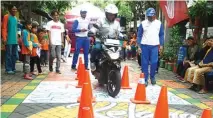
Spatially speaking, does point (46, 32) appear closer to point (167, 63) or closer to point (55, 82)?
point (55, 82)

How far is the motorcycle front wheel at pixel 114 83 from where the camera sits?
257 inches

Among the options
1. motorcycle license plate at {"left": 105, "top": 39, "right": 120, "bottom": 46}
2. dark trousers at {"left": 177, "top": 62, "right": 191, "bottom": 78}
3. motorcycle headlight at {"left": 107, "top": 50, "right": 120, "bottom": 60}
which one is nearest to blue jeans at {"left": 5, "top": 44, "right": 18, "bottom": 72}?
motorcycle license plate at {"left": 105, "top": 39, "right": 120, "bottom": 46}

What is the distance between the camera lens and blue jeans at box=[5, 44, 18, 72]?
9.00 m

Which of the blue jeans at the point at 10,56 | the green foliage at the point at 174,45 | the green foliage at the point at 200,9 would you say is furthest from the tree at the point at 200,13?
the blue jeans at the point at 10,56

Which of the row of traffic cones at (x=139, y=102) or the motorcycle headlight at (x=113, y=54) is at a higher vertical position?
the motorcycle headlight at (x=113, y=54)

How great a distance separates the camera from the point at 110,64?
6918 mm

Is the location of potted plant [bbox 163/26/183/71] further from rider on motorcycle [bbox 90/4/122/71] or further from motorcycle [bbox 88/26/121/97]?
motorcycle [bbox 88/26/121/97]

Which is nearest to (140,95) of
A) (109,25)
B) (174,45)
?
(109,25)

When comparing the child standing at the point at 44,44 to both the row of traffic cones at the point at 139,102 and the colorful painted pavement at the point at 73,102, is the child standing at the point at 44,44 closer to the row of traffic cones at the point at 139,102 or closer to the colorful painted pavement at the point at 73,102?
the colorful painted pavement at the point at 73,102

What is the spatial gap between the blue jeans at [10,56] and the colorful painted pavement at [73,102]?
1.08 m

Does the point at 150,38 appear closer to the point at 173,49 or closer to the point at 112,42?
the point at 112,42

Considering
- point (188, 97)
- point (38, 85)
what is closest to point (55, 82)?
point (38, 85)

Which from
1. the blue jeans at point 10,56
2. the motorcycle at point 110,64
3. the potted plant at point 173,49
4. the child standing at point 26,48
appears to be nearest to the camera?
the motorcycle at point 110,64

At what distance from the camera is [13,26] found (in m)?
8.96
